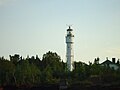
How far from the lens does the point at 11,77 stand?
5644cm

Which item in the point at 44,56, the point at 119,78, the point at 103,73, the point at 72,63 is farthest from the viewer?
the point at 44,56

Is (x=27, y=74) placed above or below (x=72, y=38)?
below

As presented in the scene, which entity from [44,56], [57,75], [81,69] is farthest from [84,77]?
[44,56]

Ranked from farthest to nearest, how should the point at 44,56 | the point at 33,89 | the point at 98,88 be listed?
the point at 44,56 < the point at 33,89 < the point at 98,88

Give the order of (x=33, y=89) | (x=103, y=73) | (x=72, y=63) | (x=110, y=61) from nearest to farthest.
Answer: (x=33, y=89), (x=103, y=73), (x=72, y=63), (x=110, y=61)

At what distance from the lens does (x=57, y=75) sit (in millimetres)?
58938

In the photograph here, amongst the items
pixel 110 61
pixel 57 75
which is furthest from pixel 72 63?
pixel 110 61

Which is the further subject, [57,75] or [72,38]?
[72,38]

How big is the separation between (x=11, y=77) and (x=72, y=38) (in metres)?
18.2

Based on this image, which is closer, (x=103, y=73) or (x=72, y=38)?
(x=103, y=73)

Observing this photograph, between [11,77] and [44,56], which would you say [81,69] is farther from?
[44,56]

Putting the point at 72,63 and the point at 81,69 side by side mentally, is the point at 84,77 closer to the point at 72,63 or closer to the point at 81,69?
the point at 81,69

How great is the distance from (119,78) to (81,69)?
939cm

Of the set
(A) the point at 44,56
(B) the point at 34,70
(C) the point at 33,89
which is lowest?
(C) the point at 33,89
